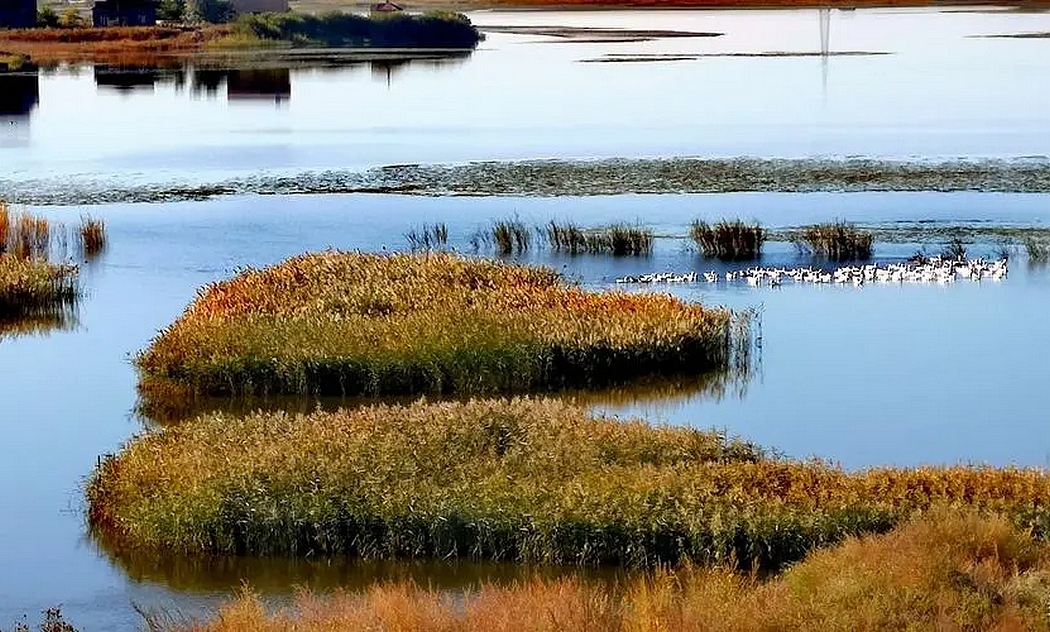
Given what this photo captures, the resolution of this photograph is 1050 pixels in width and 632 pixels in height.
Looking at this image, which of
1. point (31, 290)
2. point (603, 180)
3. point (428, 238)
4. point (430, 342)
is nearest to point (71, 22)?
point (603, 180)

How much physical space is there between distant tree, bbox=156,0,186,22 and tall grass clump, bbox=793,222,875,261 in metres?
83.8

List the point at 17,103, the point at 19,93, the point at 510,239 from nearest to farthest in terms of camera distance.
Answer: the point at 510,239
the point at 17,103
the point at 19,93

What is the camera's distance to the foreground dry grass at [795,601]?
12.1 m

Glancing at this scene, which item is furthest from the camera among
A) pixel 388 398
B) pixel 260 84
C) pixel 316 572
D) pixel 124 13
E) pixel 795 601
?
pixel 124 13

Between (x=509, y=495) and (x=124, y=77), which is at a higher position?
(x=124, y=77)

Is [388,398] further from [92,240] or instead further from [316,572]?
[92,240]

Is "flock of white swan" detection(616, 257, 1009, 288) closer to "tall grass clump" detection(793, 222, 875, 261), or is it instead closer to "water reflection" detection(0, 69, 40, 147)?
"tall grass clump" detection(793, 222, 875, 261)

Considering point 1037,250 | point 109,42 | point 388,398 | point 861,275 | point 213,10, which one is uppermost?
point 213,10

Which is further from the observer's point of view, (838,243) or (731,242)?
(731,242)

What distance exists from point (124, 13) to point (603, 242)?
74.4 metres

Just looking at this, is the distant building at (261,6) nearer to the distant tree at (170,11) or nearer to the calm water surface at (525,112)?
the distant tree at (170,11)

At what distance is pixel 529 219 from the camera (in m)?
36.5

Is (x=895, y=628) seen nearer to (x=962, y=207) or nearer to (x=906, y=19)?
(x=962, y=207)

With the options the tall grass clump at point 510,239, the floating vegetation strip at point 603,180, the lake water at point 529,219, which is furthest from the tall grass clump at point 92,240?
the tall grass clump at point 510,239
